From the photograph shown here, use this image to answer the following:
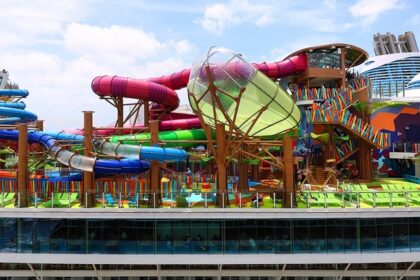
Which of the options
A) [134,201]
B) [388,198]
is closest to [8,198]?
[134,201]

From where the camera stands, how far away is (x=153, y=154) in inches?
875

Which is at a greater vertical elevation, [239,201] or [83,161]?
[83,161]

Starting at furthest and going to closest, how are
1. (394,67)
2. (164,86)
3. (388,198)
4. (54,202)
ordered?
(394,67) → (164,86) → (388,198) → (54,202)

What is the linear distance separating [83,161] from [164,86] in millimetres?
13818

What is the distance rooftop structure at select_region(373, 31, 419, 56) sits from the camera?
70.7 metres

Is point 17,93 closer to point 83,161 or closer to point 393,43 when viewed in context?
point 83,161

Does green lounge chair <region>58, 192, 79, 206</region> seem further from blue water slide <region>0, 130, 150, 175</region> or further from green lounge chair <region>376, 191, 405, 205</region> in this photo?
green lounge chair <region>376, 191, 405, 205</region>

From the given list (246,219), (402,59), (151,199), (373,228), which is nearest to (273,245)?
(246,219)

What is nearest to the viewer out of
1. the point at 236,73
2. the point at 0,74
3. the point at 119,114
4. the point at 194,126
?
the point at 236,73

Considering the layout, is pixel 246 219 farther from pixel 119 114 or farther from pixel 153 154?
pixel 119 114

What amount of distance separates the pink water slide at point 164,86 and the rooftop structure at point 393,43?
44.5m

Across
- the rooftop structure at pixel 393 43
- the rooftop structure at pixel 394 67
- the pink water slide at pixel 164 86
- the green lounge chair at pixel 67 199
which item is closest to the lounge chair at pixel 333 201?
the green lounge chair at pixel 67 199

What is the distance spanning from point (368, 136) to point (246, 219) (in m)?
17.4

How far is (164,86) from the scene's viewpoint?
34219mm
